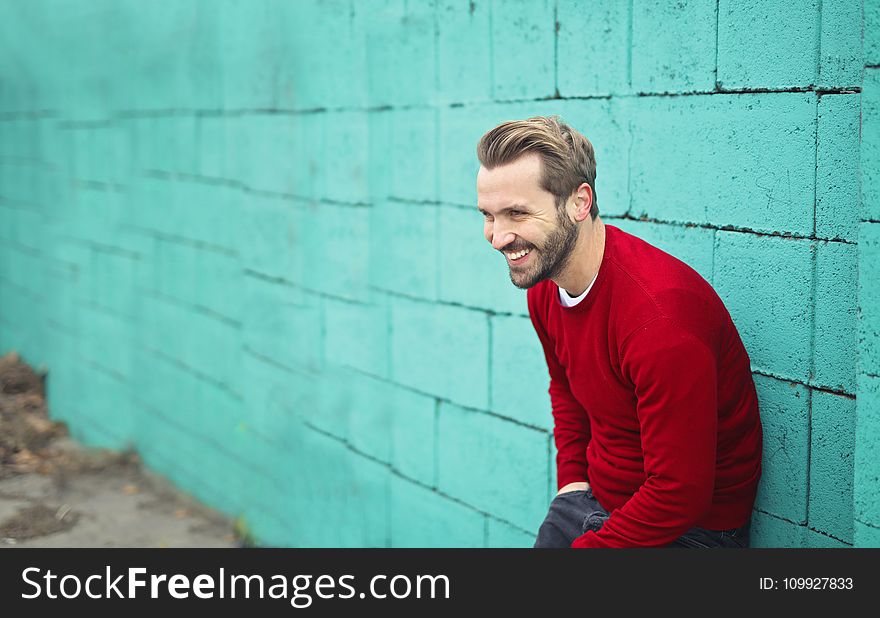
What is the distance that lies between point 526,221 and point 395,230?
1.75m

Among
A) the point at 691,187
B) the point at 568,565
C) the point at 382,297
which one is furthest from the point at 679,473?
the point at 382,297

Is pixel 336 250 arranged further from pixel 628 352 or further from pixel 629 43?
pixel 628 352

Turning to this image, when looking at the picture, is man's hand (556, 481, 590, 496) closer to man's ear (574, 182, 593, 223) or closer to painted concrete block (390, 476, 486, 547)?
man's ear (574, 182, 593, 223)

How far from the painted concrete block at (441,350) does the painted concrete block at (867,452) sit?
163 centimetres

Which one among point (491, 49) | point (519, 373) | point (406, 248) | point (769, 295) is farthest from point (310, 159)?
point (769, 295)

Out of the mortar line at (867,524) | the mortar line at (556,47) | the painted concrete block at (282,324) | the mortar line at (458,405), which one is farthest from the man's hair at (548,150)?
the painted concrete block at (282,324)

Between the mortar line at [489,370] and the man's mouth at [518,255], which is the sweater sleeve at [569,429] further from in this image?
the mortar line at [489,370]

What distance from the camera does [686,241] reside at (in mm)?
2904

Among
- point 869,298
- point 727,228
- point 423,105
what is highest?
point 423,105

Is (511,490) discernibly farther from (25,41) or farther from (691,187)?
(25,41)

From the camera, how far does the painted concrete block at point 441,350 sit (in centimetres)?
383

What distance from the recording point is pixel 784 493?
2.70 metres

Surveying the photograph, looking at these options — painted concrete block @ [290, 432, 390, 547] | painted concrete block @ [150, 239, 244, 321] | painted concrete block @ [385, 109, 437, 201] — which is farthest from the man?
painted concrete block @ [150, 239, 244, 321]

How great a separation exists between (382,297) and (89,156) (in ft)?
11.5
